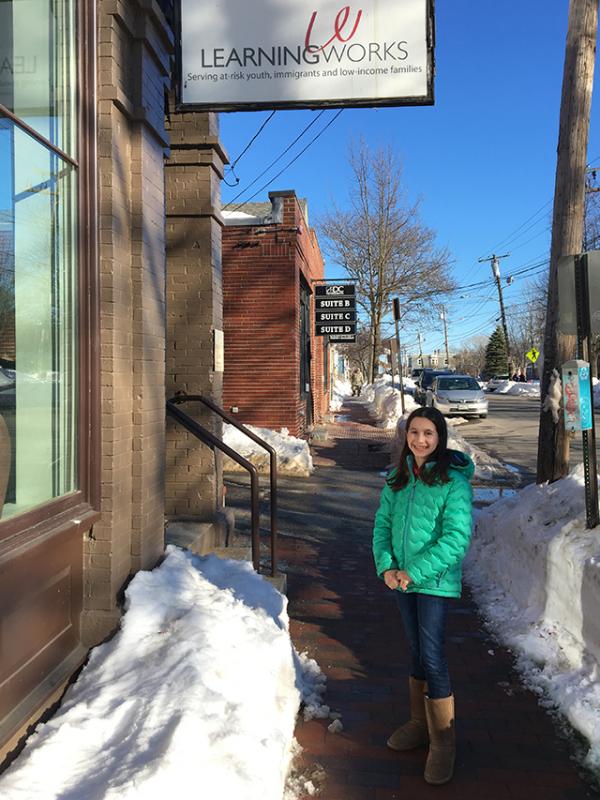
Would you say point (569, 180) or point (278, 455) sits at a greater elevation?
point (569, 180)

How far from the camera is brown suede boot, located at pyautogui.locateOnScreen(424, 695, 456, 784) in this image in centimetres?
283

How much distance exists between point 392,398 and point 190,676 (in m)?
20.4

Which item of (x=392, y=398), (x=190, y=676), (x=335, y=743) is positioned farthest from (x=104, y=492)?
(x=392, y=398)

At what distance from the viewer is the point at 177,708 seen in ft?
8.17

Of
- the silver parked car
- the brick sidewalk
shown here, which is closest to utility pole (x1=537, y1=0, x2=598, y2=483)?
the brick sidewalk

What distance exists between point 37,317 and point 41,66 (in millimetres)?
1210

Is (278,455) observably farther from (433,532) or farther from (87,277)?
(433,532)

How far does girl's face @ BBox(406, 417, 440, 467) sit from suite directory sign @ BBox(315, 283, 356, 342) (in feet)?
42.4

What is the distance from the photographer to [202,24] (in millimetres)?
4457

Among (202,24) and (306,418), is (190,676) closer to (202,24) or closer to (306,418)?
(202,24)

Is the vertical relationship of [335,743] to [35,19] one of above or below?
below

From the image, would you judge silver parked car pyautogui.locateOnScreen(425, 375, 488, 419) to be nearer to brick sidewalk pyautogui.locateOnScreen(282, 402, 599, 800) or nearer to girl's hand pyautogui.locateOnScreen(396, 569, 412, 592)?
brick sidewalk pyautogui.locateOnScreen(282, 402, 599, 800)

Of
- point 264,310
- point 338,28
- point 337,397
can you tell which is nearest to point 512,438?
point 264,310

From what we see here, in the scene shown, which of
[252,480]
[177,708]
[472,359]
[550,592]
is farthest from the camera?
[472,359]
